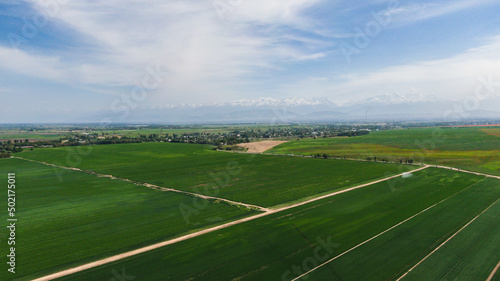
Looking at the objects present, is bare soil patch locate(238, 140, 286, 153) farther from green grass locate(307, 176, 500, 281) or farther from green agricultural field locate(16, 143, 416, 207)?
green grass locate(307, 176, 500, 281)

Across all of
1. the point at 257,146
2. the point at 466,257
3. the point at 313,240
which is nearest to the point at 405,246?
the point at 466,257

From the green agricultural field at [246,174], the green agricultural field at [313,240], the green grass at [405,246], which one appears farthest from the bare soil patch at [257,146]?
the green grass at [405,246]

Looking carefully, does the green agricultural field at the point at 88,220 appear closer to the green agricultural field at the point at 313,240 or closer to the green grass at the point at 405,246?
the green agricultural field at the point at 313,240

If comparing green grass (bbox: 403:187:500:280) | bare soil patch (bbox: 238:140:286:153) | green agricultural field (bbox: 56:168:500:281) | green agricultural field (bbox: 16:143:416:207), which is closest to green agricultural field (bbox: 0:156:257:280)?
green agricultural field (bbox: 56:168:500:281)

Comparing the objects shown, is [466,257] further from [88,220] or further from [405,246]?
[88,220]

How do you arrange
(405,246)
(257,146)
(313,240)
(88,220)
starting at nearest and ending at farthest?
1. (405,246)
2. (313,240)
3. (88,220)
4. (257,146)

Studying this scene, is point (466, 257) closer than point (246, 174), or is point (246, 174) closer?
point (466, 257)
